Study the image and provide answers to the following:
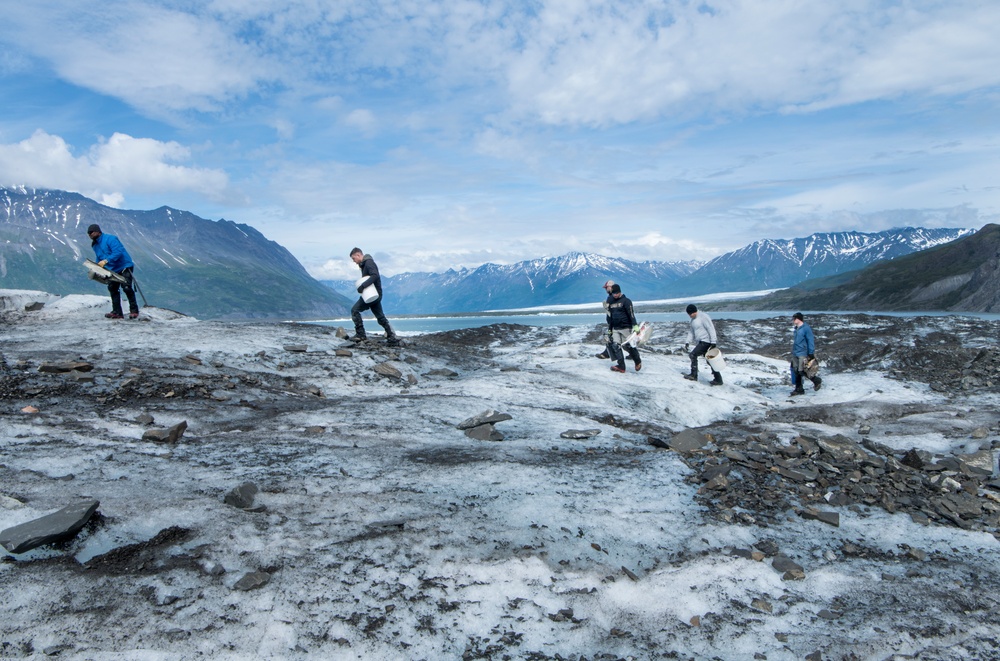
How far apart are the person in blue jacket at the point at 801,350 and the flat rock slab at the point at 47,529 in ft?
63.4

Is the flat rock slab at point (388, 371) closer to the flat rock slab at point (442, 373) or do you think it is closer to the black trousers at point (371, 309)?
the flat rock slab at point (442, 373)

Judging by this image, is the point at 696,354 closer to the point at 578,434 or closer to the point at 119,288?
the point at 578,434

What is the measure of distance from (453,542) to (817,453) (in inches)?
264

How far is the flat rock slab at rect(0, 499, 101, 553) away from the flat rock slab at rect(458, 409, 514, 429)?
20.9 ft

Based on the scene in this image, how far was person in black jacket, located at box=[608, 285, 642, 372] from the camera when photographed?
18.9m

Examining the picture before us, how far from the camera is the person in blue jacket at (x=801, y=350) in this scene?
1888 centimetres

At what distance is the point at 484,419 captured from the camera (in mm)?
10914

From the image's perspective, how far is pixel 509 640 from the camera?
4.56 meters

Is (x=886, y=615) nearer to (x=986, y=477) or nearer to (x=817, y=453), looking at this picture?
(x=817, y=453)

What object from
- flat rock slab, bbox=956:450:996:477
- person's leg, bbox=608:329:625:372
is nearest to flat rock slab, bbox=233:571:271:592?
flat rock slab, bbox=956:450:996:477

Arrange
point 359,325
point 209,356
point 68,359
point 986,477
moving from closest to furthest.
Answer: point 986,477
point 68,359
point 209,356
point 359,325

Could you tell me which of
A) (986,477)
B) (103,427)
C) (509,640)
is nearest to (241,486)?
(509,640)

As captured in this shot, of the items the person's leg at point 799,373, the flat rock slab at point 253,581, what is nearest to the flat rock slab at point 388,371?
the flat rock slab at point 253,581

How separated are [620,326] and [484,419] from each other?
973 cm
